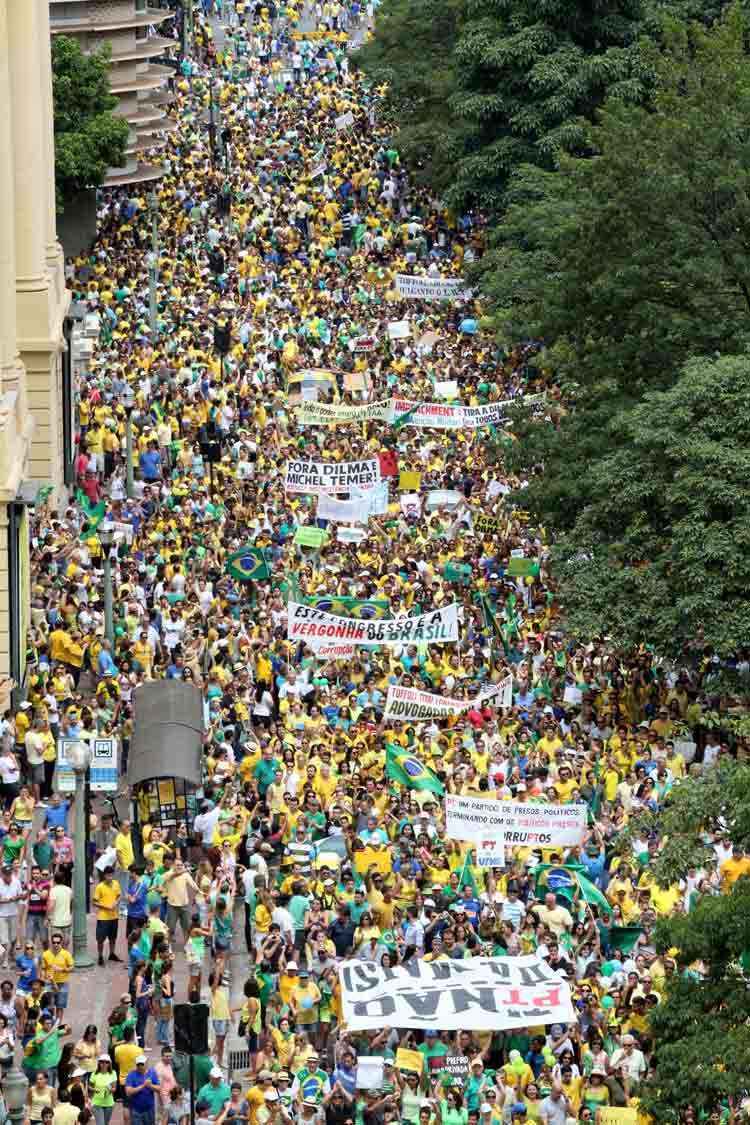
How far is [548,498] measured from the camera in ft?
149

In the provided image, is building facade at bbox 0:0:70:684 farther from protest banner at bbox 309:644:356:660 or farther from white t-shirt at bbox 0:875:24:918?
white t-shirt at bbox 0:875:24:918

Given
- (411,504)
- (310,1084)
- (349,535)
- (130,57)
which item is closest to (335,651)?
(349,535)

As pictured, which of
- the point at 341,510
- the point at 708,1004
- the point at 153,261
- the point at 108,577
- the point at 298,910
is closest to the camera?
the point at 708,1004

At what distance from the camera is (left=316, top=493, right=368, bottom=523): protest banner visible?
48094mm

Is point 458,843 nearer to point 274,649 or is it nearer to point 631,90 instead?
point 274,649

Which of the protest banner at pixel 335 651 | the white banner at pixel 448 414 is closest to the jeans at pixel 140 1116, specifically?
the protest banner at pixel 335 651

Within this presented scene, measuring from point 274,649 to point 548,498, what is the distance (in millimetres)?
5553

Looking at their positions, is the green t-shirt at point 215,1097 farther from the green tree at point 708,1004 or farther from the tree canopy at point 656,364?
the tree canopy at point 656,364

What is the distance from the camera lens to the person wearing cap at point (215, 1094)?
2794cm

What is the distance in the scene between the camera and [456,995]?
29.3m

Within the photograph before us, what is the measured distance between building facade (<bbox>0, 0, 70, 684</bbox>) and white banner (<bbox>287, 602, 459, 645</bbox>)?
5369mm

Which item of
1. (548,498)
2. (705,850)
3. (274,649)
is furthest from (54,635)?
(705,850)

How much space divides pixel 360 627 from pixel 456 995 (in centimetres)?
1194

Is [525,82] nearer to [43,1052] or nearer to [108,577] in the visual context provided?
[108,577]
